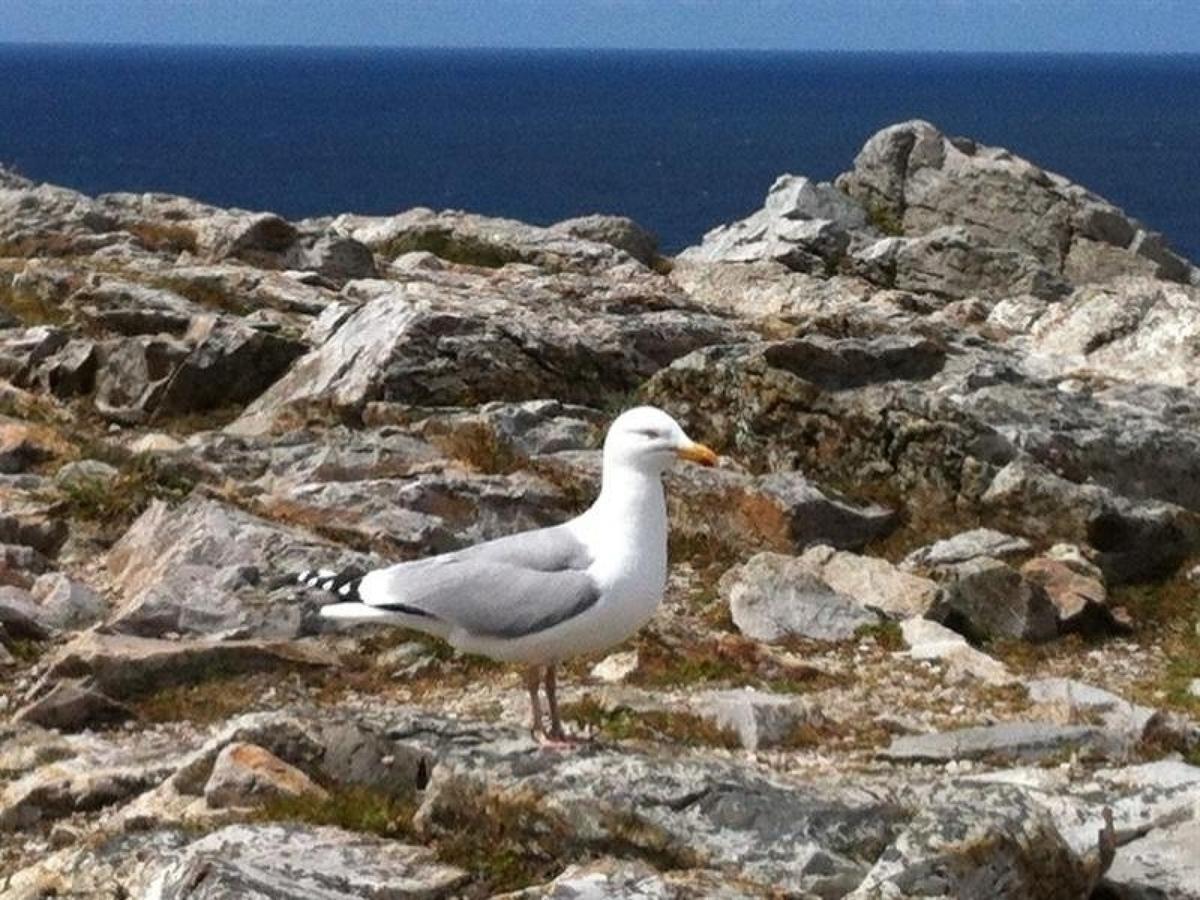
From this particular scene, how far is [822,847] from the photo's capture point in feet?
32.2

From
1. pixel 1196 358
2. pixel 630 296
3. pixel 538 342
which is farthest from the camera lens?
pixel 630 296

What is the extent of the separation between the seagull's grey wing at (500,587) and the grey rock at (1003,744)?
2.82 metres

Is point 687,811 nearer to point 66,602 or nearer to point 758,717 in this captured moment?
point 758,717

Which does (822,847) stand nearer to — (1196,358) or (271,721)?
(271,721)

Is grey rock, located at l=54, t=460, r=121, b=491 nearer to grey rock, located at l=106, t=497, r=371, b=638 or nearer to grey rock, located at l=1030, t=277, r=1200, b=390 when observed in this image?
grey rock, located at l=106, t=497, r=371, b=638

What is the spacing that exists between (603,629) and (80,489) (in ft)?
29.3

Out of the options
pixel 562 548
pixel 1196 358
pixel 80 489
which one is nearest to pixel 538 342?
pixel 80 489

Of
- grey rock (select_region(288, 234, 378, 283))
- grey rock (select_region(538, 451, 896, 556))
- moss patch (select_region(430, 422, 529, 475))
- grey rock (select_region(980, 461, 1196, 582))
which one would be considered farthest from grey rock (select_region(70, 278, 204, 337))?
grey rock (select_region(980, 461, 1196, 582))

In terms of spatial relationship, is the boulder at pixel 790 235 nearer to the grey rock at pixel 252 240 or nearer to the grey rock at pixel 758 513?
the grey rock at pixel 252 240

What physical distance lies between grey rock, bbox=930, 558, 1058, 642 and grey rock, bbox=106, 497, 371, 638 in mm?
4995

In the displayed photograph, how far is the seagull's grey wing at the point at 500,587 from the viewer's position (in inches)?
441

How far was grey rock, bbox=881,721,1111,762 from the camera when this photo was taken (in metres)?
12.9

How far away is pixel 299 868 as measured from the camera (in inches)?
381

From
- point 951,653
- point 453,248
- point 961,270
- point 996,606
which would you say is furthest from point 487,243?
point 951,653
